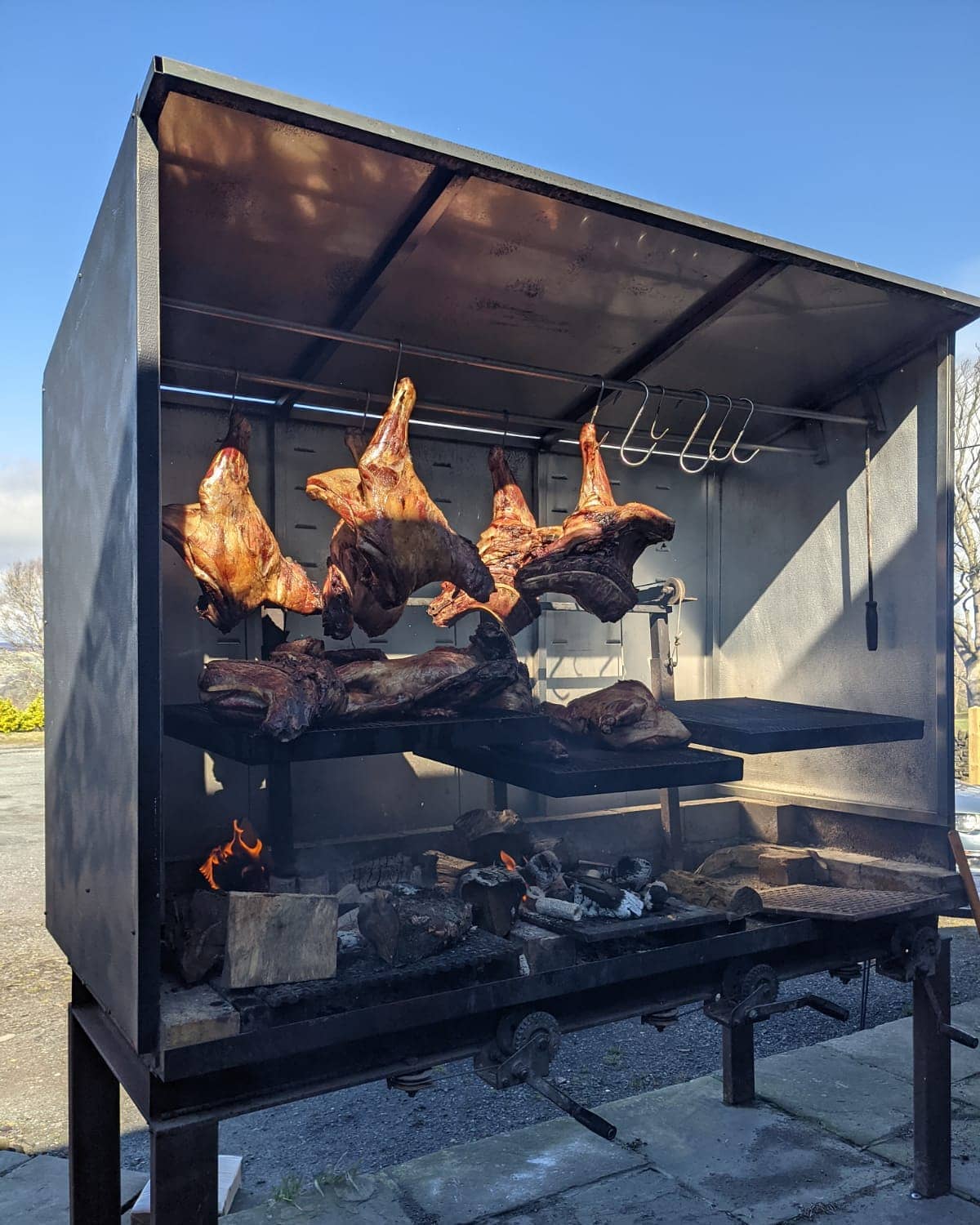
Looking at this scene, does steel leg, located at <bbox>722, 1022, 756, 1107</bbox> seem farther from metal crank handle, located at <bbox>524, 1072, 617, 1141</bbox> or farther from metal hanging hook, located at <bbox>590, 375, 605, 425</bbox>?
metal hanging hook, located at <bbox>590, 375, 605, 425</bbox>

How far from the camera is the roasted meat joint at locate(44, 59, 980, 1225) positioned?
6.70 feet

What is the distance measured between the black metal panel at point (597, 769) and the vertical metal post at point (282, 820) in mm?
777

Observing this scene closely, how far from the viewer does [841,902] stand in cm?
309

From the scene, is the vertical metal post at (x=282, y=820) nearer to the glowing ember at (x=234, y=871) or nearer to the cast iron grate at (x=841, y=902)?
the glowing ember at (x=234, y=871)

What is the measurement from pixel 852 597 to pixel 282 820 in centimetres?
253

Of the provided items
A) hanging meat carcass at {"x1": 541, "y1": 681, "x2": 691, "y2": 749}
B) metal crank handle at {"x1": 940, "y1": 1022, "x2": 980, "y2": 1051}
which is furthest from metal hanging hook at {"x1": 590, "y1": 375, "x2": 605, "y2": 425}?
metal crank handle at {"x1": 940, "y1": 1022, "x2": 980, "y2": 1051}

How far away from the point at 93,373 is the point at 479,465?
216cm

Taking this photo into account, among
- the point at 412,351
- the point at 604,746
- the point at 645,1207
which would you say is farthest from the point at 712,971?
the point at 412,351

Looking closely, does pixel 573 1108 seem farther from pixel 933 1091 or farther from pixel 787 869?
pixel 933 1091

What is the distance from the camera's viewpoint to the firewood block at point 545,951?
238 centimetres

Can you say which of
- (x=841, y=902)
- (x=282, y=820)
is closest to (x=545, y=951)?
(x=841, y=902)

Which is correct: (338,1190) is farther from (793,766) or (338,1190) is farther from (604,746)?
(793,766)

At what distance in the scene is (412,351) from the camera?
2969mm

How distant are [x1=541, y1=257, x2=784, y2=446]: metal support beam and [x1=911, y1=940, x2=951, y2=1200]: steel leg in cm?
→ 234
